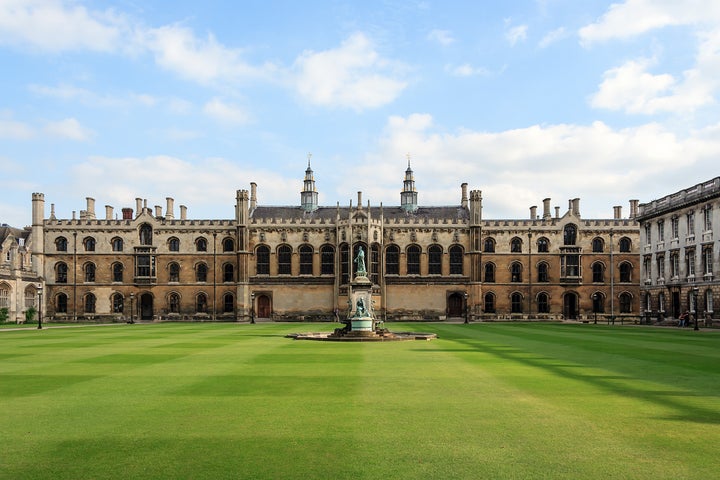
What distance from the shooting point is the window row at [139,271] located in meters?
59.6

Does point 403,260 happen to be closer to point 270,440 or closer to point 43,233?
point 43,233

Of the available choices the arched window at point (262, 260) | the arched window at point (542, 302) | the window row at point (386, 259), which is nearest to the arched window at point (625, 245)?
the arched window at point (542, 302)

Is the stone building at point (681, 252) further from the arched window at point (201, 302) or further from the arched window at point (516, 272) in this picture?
the arched window at point (201, 302)

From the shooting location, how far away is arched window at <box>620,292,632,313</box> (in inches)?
2335

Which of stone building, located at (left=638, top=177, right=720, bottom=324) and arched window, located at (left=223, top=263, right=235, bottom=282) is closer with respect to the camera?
stone building, located at (left=638, top=177, right=720, bottom=324)

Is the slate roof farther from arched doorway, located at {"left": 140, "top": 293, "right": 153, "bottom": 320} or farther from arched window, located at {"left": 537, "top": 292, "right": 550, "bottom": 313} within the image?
arched doorway, located at {"left": 140, "top": 293, "right": 153, "bottom": 320}

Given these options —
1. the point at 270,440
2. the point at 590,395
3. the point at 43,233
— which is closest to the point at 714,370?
the point at 590,395

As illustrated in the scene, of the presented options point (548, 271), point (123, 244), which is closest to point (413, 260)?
point (548, 271)

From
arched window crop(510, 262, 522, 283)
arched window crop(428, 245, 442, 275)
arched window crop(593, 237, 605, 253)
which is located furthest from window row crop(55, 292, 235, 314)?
arched window crop(593, 237, 605, 253)

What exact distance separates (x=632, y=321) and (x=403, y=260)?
22.2m

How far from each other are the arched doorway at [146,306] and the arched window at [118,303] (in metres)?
1.80

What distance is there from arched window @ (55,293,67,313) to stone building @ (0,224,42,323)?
110 inches

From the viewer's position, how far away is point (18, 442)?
8453 millimetres

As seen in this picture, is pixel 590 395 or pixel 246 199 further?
pixel 246 199
